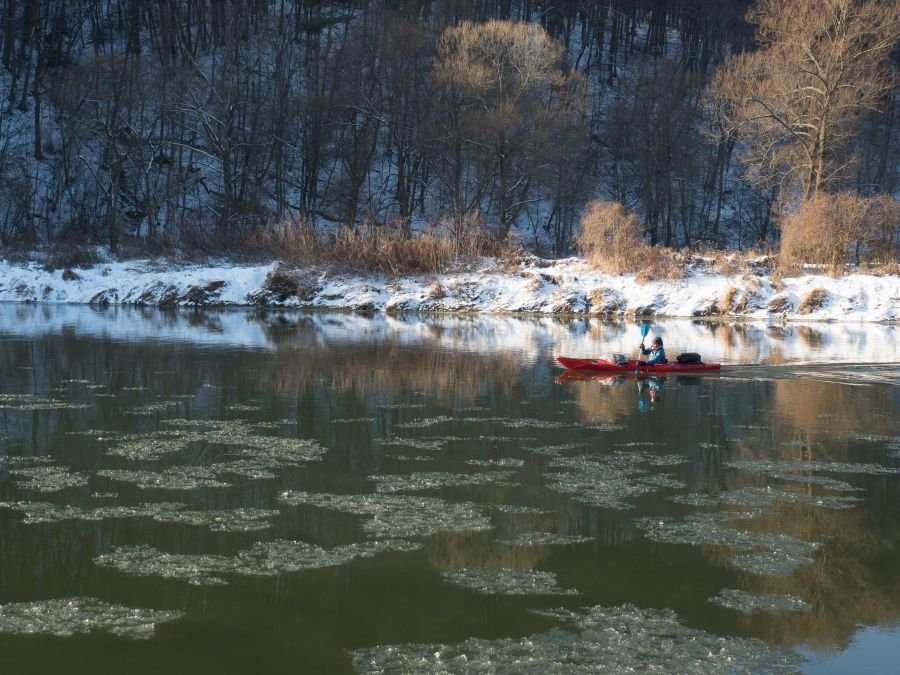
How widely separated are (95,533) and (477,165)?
138ft

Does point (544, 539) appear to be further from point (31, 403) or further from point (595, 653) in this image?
point (31, 403)

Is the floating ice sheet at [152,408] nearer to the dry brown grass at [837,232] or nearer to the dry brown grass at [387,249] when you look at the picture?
the dry brown grass at [387,249]

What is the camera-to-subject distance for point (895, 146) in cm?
6319

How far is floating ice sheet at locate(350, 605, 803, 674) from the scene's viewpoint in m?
5.79

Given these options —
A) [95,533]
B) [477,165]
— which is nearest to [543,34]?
[477,165]

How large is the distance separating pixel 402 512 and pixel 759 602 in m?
3.30

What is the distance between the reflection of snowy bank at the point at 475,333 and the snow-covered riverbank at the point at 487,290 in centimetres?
207

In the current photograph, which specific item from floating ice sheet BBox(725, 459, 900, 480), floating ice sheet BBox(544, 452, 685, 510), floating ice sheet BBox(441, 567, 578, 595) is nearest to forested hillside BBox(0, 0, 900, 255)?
floating ice sheet BBox(725, 459, 900, 480)

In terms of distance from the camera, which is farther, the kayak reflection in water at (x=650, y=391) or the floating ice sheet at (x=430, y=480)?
the kayak reflection in water at (x=650, y=391)

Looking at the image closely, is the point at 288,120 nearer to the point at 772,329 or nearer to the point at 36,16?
the point at 36,16

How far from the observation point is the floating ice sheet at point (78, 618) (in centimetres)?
620

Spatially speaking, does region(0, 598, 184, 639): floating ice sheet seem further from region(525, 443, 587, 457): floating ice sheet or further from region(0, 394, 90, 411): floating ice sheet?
region(0, 394, 90, 411): floating ice sheet

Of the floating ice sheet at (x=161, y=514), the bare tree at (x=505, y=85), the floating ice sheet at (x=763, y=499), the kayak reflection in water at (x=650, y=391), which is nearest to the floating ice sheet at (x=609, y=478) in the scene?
the floating ice sheet at (x=763, y=499)

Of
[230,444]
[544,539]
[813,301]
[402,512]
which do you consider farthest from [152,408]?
[813,301]
